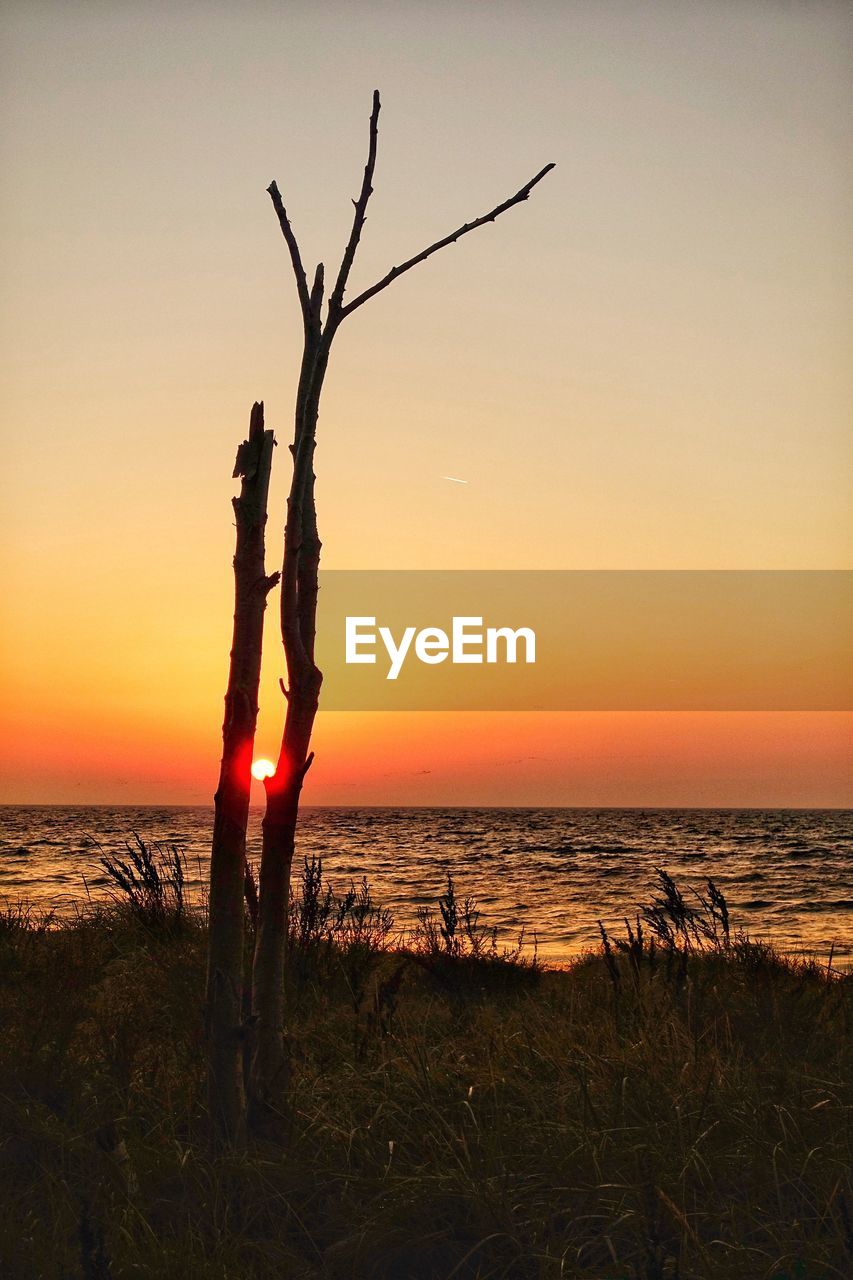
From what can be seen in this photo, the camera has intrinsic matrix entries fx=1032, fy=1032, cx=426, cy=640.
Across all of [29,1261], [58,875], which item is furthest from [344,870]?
[29,1261]

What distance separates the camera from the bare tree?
4.39 m

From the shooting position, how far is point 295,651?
4539 millimetres

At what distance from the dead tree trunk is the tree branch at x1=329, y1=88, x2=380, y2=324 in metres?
1.17

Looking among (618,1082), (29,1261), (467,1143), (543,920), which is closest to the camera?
(29,1261)

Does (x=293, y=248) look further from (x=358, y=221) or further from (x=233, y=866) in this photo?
(x=233, y=866)

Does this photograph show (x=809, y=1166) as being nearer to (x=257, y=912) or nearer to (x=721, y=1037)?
(x=721, y=1037)

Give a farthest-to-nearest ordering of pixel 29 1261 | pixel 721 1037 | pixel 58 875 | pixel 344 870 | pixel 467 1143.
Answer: pixel 344 870
pixel 58 875
pixel 721 1037
pixel 467 1143
pixel 29 1261

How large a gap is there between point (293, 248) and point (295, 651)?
6.05 feet

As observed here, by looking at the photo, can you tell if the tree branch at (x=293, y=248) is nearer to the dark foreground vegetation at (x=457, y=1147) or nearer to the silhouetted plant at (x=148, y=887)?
the dark foreground vegetation at (x=457, y=1147)

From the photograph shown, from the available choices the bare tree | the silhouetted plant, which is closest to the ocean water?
the silhouetted plant

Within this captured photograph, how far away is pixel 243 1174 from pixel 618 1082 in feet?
5.08

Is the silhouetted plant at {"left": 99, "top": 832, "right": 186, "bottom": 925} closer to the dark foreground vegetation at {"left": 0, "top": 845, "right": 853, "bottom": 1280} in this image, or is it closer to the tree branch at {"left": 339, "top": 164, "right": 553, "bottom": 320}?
the dark foreground vegetation at {"left": 0, "top": 845, "right": 853, "bottom": 1280}

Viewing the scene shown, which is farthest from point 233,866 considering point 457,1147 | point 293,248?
point 293,248

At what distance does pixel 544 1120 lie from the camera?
13.5 feet
